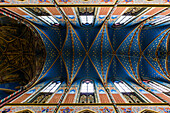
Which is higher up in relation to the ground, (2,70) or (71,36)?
(71,36)

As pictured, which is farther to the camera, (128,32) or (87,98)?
(128,32)

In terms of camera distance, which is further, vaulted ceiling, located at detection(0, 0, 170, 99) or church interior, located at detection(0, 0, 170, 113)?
vaulted ceiling, located at detection(0, 0, 170, 99)

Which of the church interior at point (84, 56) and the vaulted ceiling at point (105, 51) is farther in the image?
the vaulted ceiling at point (105, 51)

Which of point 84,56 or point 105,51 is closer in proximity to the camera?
point 105,51

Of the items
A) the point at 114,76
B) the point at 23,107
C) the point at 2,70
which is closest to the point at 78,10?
the point at 23,107

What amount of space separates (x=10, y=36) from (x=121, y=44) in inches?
515

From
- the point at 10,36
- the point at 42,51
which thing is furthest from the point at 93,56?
the point at 10,36

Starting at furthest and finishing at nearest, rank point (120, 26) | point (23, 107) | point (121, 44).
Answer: point (121, 44) → point (120, 26) → point (23, 107)

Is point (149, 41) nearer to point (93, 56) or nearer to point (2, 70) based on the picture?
point (93, 56)

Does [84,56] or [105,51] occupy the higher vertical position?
[105,51]

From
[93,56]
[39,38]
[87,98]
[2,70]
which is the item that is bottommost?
[87,98]

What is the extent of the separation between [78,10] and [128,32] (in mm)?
6317

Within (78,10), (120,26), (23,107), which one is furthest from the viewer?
(120,26)

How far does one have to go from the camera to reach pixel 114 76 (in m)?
11.8
